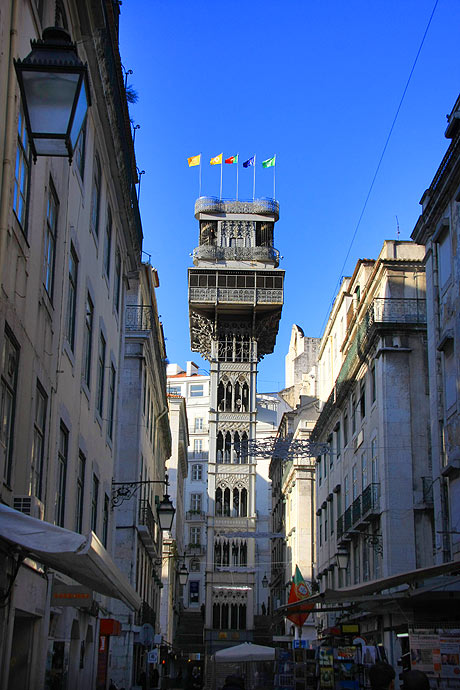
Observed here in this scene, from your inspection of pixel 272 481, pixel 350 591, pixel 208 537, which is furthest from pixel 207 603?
pixel 350 591

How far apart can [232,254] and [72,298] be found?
61.9m

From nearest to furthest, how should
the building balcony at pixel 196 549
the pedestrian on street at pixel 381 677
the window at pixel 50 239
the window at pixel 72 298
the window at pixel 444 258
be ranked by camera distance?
the pedestrian on street at pixel 381 677 → the window at pixel 50 239 → the window at pixel 72 298 → the window at pixel 444 258 → the building balcony at pixel 196 549

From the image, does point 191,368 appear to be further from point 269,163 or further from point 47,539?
point 47,539

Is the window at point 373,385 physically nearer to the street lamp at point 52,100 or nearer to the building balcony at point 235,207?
the street lamp at point 52,100

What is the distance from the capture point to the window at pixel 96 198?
60.2 ft

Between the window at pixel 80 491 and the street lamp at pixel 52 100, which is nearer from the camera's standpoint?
the street lamp at pixel 52 100

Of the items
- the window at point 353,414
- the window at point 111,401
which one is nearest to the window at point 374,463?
the window at point 353,414

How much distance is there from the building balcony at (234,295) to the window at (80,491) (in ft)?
187

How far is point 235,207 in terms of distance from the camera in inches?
3162

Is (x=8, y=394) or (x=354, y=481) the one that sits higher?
(x=354, y=481)

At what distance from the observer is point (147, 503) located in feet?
115

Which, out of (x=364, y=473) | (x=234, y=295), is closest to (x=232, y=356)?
(x=234, y=295)

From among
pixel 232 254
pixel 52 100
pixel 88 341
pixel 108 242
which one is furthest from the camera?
pixel 232 254

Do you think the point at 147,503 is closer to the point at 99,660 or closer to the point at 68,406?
the point at 99,660
